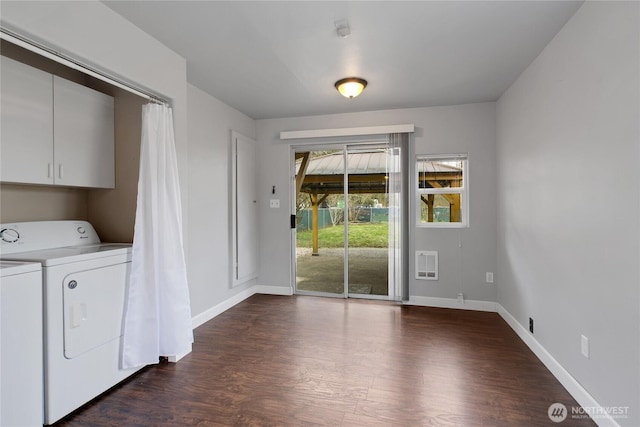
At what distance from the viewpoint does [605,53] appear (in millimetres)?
1767

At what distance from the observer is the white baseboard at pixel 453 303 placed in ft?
12.7

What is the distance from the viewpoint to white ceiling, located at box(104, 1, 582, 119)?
203 cm

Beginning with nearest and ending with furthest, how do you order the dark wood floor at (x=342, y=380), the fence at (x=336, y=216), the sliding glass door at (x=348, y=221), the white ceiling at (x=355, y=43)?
the dark wood floor at (x=342, y=380)
the white ceiling at (x=355, y=43)
the sliding glass door at (x=348, y=221)
the fence at (x=336, y=216)

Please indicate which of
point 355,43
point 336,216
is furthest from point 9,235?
point 336,216

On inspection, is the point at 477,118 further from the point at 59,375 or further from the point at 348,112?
the point at 59,375

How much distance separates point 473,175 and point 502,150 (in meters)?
0.44

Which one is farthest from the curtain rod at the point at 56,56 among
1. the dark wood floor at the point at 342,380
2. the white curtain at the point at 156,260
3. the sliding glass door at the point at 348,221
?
the sliding glass door at the point at 348,221

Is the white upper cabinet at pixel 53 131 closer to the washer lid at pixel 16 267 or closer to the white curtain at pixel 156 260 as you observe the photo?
the white curtain at pixel 156 260

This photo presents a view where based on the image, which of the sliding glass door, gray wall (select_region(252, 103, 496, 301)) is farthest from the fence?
gray wall (select_region(252, 103, 496, 301))

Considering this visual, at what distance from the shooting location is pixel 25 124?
2.05 m

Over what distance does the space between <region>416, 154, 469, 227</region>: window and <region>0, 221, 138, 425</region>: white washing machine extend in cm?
334

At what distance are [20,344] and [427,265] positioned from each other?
3825mm

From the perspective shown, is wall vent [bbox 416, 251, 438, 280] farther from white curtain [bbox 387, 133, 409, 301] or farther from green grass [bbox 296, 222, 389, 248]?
green grass [bbox 296, 222, 389, 248]

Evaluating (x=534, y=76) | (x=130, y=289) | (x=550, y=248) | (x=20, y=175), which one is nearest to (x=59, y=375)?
(x=130, y=289)
